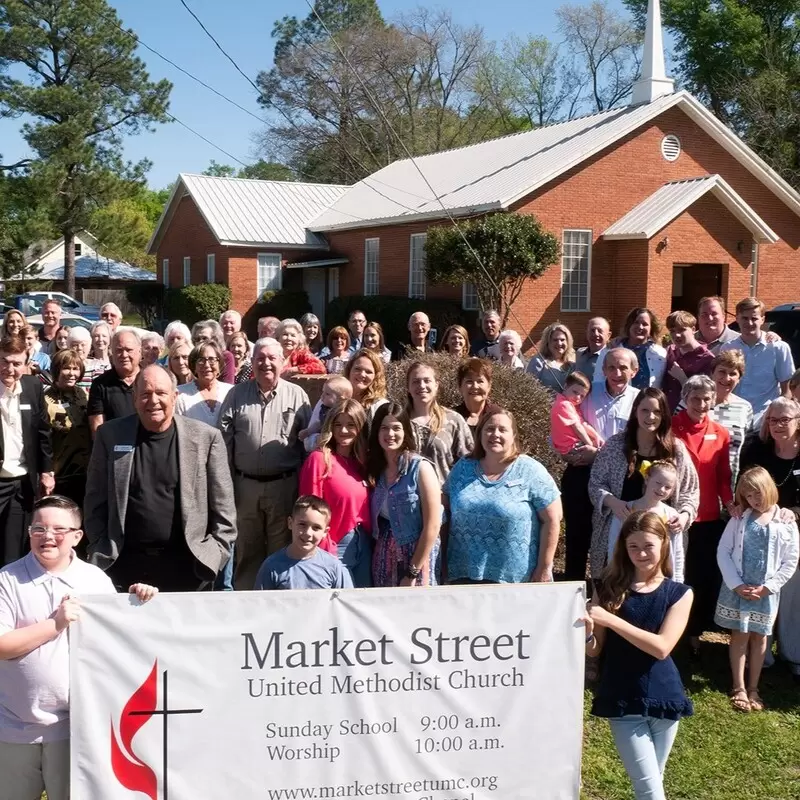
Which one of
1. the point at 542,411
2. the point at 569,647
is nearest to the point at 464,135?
the point at 542,411

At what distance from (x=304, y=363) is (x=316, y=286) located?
26855 mm

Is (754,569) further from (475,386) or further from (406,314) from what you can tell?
(406,314)

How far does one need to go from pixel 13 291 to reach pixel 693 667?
44.0 m

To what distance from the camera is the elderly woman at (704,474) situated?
6082 millimetres

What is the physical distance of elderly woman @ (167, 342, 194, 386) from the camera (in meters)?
6.80

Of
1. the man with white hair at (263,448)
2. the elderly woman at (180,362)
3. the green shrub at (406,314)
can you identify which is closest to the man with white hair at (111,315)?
the elderly woman at (180,362)

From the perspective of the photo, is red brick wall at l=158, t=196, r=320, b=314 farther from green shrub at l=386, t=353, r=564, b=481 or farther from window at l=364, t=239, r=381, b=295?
green shrub at l=386, t=353, r=564, b=481

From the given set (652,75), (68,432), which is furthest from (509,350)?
(652,75)

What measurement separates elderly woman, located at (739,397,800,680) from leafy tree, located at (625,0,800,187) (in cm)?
3425

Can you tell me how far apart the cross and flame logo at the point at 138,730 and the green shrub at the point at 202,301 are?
28.3 meters

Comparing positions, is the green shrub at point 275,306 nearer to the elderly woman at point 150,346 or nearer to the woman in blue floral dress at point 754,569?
the elderly woman at point 150,346

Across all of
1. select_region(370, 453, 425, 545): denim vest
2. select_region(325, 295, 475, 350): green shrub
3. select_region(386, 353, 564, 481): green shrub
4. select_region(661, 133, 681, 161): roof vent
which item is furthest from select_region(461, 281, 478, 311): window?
select_region(370, 453, 425, 545): denim vest

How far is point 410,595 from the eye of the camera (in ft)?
→ 13.2

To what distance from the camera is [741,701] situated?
5.74m
